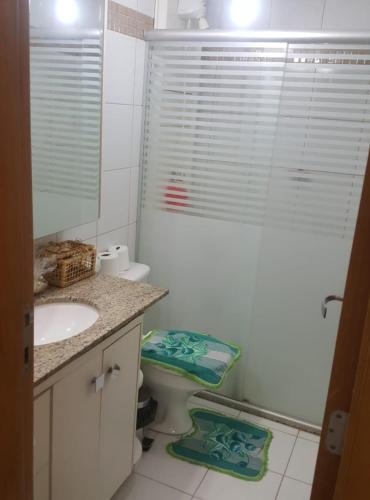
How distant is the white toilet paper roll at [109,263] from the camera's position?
90.0 inches

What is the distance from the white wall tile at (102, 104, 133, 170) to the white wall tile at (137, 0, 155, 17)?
0.47 meters

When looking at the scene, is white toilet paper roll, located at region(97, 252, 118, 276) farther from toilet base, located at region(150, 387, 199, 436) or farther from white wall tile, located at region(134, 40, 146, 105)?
white wall tile, located at region(134, 40, 146, 105)

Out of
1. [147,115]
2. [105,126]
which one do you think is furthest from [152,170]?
[105,126]

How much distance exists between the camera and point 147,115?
258 centimetres

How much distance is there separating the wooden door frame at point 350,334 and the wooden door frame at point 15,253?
1.80 ft

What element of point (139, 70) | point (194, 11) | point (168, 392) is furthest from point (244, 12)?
point (168, 392)

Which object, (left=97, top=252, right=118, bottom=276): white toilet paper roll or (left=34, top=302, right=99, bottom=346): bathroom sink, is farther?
(left=97, top=252, right=118, bottom=276): white toilet paper roll

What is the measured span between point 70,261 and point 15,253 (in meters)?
1.11

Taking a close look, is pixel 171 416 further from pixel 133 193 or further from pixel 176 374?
pixel 133 193

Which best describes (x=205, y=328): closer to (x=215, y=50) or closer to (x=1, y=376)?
(x=215, y=50)

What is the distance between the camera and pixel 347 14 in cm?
236

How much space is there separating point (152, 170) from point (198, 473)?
1546 mm

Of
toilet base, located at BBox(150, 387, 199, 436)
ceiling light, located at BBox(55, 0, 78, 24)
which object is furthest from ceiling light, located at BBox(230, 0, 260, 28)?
toilet base, located at BBox(150, 387, 199, 436)

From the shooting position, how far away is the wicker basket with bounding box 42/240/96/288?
1.91 m
